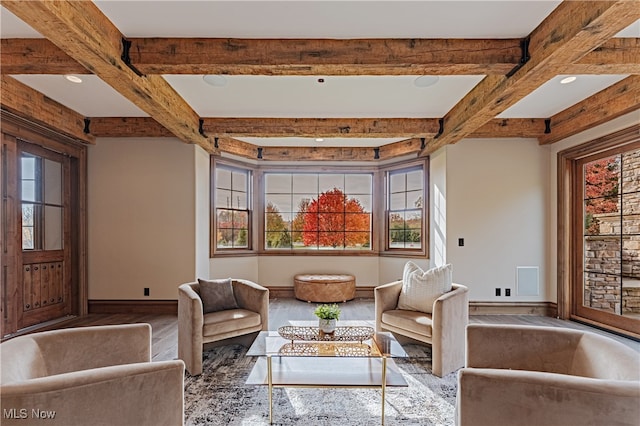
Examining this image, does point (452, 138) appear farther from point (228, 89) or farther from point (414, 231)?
point (228, 89)

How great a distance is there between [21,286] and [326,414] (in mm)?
3919

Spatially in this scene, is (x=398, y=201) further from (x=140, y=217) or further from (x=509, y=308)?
(x=140, y=217)

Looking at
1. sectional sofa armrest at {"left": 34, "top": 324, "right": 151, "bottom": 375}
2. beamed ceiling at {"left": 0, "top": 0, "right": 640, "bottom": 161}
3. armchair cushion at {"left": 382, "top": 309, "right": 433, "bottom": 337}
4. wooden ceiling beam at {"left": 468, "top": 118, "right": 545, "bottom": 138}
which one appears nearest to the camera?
sectional sofa armrest at {"left": 34, "top": 324, "right": 151, "bottom": 375}

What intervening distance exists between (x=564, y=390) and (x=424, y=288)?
195 centimetres

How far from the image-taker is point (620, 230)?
3984 mm

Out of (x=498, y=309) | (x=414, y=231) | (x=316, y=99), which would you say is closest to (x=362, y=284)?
(x=414, y=231)

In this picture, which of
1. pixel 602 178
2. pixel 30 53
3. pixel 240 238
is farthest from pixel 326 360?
pixel 602 178

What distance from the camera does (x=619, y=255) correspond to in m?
3.98

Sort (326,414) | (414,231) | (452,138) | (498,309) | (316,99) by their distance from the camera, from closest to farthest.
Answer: (326,414)
(316,99)
(452,138)
(498,309)
(414,231)

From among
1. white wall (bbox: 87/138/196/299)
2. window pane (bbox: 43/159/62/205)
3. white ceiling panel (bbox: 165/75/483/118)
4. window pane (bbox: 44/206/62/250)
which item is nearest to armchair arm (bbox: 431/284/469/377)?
white ceiling panel (bbox: 165/75/483/118)

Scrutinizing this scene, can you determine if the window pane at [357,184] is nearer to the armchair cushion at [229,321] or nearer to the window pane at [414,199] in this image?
the window pane at [414,199]

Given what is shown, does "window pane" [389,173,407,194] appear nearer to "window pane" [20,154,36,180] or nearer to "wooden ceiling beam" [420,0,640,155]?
"wooden ceiling beam" [420,0,640,155]

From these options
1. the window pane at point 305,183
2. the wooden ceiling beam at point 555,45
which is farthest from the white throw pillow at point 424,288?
the window pane at point 305,183

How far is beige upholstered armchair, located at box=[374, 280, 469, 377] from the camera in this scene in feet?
9.35
